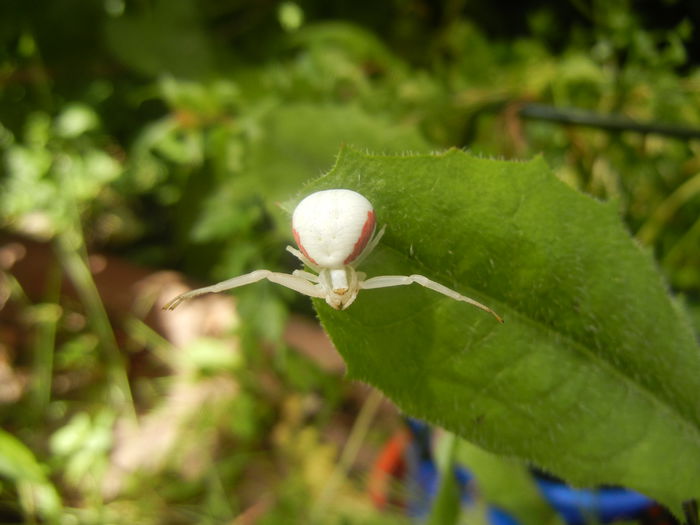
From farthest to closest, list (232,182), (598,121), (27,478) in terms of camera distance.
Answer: (27,478)
(232,182)
(598,121)

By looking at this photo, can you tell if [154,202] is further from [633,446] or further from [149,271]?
[633,446]

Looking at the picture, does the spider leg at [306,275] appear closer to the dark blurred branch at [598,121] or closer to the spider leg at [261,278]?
the spider leg at [261,278]

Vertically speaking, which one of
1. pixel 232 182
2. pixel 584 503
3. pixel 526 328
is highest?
pixel 526 328

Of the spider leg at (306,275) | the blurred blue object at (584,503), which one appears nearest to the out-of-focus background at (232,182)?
the blurred blue object at (584,503)

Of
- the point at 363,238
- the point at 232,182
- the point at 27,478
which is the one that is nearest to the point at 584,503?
the point at 363,238

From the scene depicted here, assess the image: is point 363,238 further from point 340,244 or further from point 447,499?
point 447,499

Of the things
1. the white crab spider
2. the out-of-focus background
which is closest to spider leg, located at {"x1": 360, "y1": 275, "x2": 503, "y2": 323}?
the white crab spider

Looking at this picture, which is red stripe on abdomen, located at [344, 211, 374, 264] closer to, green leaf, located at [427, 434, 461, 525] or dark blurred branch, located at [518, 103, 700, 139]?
green leaf, located at [427, 434, 461, 525]
